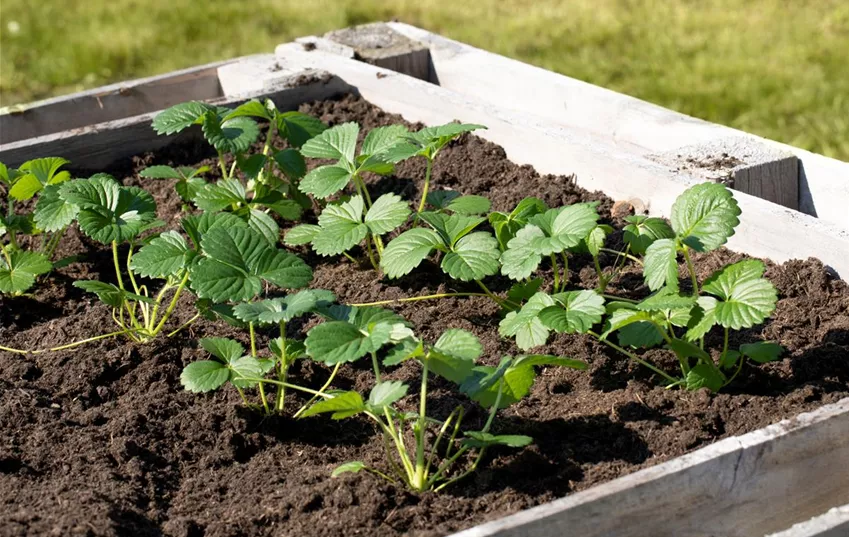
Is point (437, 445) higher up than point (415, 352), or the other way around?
point (415, 352)

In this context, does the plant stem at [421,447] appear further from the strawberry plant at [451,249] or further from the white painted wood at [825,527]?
the white painted wood at [825,527]

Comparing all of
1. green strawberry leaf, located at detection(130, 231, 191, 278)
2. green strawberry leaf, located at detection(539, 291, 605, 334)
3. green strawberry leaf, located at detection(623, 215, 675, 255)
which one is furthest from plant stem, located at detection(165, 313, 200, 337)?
green strawberry leaf, located at detection(623, 215, 675, 255)

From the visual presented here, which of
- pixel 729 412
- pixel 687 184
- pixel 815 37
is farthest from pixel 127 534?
pixel 815 37

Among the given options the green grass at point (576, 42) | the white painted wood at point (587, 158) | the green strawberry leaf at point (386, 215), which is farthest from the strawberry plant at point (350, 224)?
the green grass at point (576, 42)

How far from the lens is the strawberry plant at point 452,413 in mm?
1605

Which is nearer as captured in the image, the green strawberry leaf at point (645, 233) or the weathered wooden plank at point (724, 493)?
the weathered wooden plank at point (724, 493)

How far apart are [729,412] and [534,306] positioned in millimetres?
374

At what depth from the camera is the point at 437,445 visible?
1767mm

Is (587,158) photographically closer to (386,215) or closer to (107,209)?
(386,215)

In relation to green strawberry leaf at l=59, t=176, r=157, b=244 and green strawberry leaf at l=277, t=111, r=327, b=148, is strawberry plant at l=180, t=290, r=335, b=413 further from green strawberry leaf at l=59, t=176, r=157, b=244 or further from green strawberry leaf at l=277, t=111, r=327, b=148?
green strawberry leaf at l=277, t=111, r=327, b=148

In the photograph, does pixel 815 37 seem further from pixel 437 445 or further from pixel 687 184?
pixel 437 445

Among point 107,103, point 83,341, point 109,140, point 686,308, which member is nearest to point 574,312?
point 686,308

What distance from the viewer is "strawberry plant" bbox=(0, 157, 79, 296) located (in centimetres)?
228

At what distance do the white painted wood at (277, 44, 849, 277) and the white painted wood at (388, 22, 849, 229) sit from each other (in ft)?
0.20
